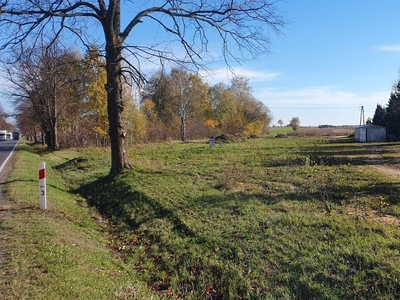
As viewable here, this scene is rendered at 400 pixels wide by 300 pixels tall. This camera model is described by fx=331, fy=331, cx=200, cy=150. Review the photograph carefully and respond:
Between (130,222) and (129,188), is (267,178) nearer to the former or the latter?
(129,188)

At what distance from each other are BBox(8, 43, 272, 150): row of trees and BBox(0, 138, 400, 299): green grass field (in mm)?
5759

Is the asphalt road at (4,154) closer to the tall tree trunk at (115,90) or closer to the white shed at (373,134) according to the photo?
the tall tree trunk at (115,90)

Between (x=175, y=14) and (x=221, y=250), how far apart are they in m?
10.2

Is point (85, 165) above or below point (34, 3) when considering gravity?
below

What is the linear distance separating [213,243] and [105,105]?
107 feet

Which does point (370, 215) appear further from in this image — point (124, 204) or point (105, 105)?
point (105, 105)

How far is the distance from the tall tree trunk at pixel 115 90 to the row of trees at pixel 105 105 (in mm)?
699

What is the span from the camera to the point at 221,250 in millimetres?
6379

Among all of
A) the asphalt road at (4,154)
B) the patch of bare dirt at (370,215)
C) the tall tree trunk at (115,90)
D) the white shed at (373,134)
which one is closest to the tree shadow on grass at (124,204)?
the tall tree trunk at (115,90)

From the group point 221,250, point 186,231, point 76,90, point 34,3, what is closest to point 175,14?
point 34,3

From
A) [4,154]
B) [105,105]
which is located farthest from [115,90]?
[105,105]

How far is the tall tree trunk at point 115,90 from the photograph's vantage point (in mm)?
13562

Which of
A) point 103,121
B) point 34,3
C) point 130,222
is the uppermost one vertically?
point 34,3

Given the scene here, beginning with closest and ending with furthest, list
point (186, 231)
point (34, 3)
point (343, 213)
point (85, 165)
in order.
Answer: point (186, 231) < point (343, 213) < point (34, 3) < point (85, 165)
